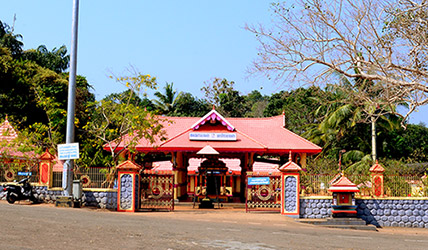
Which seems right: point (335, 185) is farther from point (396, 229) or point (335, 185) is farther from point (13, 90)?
point (13, 90)

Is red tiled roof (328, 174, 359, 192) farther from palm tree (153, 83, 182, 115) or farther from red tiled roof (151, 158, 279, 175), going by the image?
palm tree (153, 83, 182, 115)

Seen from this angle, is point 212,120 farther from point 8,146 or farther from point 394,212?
point 394,212

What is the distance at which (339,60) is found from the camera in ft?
44.7

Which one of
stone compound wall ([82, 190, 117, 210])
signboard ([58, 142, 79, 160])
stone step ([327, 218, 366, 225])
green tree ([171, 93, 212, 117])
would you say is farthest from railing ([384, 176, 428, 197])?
green tree ([171, 93, 212, 117])

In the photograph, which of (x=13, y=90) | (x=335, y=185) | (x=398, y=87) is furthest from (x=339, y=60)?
(x=13, y=90)

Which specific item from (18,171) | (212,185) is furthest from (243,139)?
(18,171)

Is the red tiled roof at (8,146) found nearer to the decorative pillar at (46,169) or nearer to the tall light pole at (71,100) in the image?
the decorative pillar at (46,169)

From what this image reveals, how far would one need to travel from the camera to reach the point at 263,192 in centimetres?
1994

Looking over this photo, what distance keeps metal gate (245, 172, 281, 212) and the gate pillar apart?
635 millimetres

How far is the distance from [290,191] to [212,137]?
7139 mm

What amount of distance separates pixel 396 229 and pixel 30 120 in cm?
2763

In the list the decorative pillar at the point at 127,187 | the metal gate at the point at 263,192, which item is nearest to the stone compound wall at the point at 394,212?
the metal gate at the point at 263,192

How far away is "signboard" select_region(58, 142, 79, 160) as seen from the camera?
18.2 meters

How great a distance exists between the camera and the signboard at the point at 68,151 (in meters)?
18.2
